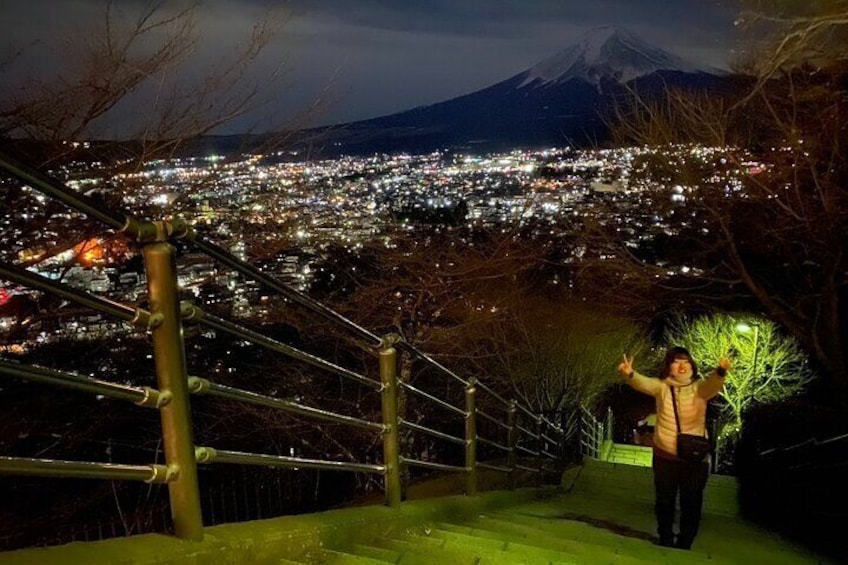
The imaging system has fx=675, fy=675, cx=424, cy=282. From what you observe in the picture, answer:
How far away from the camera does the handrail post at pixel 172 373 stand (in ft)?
6.42

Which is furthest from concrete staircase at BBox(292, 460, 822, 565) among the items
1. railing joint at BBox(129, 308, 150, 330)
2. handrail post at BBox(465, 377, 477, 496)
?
railing joint at BBox(129, 308, 150, 330)

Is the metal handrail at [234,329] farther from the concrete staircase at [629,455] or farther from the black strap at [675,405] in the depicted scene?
the concrete staircase at [629,455]

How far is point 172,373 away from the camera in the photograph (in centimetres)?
200

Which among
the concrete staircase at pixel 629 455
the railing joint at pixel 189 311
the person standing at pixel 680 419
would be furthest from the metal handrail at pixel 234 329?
the concrete staircase at pixel 629 455

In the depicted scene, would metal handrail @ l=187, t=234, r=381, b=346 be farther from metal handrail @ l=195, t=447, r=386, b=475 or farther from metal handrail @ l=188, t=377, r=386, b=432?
metal handrail @ l=195, t=447, r=386, b=475

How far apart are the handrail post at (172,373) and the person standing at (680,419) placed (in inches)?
119

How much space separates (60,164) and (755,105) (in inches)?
446

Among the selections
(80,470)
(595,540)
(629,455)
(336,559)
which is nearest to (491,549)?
(336,559)

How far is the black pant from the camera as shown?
427cm

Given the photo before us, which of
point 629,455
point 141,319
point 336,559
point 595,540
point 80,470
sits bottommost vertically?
point 629,455

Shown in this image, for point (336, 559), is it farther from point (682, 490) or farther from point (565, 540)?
point (682, 490)

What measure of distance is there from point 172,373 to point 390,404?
1573 mm

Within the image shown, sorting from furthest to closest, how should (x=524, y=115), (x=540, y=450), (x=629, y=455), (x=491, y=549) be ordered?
(x=524, y=115), (x=629, y=455), (x=540, y=450), (x=491, y=549)

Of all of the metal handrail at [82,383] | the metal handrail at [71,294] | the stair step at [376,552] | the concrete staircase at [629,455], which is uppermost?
the metal handrail at [71,294]
